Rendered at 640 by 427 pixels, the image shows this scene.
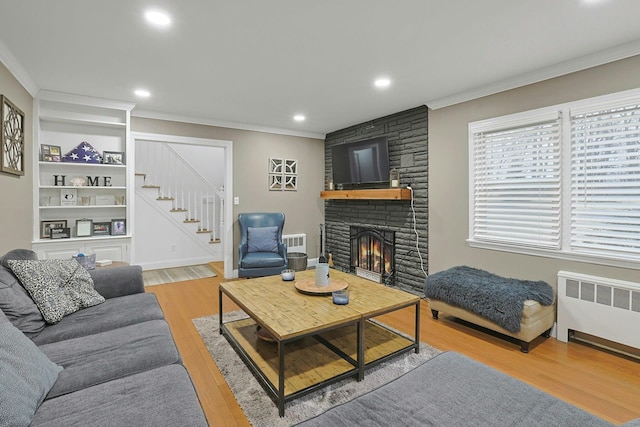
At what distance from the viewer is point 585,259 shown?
2729 millimetres

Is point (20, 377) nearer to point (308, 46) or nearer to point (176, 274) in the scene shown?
point (308, 46)

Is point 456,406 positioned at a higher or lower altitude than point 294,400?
higher

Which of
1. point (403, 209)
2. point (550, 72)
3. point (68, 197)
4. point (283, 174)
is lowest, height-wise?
point (403, 209)

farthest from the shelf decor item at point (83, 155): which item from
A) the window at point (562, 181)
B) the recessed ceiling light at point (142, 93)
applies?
the window at point (562, 181)

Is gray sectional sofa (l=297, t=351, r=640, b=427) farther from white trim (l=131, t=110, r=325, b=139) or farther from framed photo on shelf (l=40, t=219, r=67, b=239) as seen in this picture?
white trim (l=131, t=110, r=325, b=139)

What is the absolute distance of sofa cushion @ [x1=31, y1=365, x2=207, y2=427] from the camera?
1.14 meters

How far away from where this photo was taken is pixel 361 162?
4.83 meters

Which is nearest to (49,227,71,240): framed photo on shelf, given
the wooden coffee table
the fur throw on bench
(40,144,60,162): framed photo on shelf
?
(40,144,60,162): framed photo on shelf

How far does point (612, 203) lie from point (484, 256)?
1185mm

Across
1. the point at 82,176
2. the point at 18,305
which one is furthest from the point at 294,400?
the point at 82,176

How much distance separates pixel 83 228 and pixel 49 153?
0.96 metres

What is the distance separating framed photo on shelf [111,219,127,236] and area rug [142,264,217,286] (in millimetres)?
858

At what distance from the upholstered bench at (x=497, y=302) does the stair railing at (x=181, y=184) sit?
4580mm

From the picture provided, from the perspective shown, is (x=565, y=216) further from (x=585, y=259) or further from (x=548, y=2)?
(x=548, y=2)
